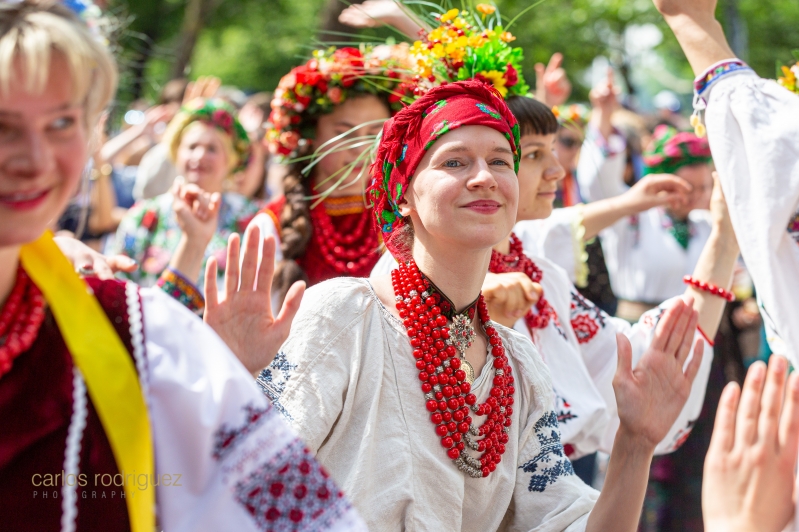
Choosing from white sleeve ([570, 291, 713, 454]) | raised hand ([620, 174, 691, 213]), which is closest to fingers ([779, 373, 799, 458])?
white sleeve ([570, 291, 713, 454])

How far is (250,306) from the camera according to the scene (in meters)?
1.90

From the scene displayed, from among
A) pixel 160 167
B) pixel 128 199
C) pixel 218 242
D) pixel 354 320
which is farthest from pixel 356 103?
pixel 128 199

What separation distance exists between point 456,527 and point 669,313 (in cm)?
78

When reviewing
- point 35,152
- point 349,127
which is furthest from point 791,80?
point 35,152

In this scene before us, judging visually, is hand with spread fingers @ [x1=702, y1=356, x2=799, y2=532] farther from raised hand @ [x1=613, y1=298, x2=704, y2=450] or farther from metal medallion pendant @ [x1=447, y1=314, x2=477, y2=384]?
metal medallion pendant @ [x1=447, y1=314, x2=477, y2=384]

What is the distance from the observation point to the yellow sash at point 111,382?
1383mm

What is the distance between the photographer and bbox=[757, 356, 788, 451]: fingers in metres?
1.74

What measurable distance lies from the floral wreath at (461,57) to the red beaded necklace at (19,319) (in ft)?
6.15

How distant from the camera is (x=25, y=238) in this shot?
1362mm

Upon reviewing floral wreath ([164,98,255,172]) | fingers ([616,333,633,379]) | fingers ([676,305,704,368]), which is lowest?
fingers ([616,333,633,379])

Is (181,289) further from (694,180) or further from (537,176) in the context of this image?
(694,180)

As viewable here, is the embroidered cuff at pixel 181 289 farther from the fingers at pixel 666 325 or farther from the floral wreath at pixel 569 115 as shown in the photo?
the fingers at pixel 666 325

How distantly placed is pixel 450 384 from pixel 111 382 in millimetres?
1103

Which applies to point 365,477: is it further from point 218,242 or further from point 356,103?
point 218,242
